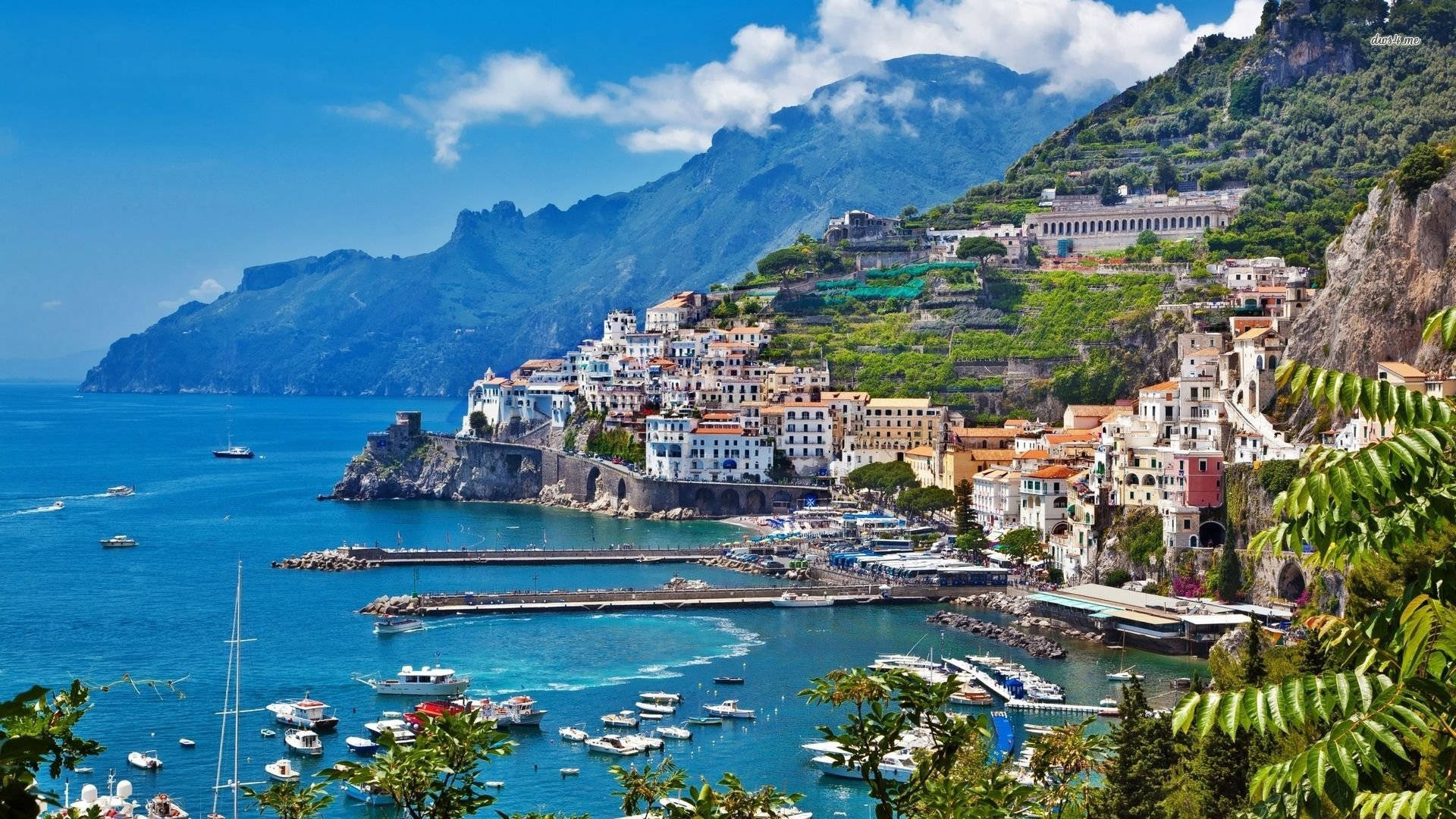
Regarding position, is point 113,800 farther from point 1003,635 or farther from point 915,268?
point 915,268

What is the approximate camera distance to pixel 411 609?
152 ft

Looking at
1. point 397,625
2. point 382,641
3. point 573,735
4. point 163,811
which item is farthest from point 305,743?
point 397,625

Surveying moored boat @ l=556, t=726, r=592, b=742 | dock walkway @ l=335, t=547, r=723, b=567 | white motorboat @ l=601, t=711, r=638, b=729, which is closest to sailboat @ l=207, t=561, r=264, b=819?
moored boat @ l=556, t=726, r=592, b=742

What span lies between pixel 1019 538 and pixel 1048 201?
39820 millimetres

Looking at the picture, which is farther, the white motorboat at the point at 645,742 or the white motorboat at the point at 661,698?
the white motorboat at the point at 661,698

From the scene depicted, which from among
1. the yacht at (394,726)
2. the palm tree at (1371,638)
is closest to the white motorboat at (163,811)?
the yacht at (394,726)

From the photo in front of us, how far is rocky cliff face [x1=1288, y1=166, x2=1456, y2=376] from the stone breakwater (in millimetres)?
12577

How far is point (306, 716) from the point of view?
32219 mm

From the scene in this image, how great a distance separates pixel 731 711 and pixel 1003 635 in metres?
11.2

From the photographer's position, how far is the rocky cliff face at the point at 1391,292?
4678 centimetres

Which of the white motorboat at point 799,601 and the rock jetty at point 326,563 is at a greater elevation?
the rock jetty at point 326,563

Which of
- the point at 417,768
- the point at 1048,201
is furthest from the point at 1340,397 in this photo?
the point at 1048,201

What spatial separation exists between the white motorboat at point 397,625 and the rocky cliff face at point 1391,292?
26.2 m

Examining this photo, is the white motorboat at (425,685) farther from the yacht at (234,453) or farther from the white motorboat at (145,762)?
the yacht at (234,453)
